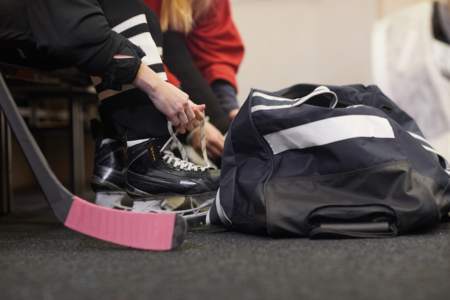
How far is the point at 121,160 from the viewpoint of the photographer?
84 centimetres

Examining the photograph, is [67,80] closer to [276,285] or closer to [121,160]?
[121,160]

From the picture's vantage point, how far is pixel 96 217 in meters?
0.58

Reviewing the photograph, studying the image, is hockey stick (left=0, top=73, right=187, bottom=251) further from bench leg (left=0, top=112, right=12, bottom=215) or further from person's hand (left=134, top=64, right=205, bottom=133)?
bench leg (left=0, top=112, right=12, bottom=215)

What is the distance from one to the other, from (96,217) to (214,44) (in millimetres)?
715

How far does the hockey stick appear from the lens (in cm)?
57

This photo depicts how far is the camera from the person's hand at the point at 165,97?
72 cm

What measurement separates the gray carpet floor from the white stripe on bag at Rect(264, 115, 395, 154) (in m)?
0.14

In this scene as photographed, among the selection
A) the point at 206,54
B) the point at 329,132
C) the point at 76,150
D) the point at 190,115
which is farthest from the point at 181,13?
the point at 76,150

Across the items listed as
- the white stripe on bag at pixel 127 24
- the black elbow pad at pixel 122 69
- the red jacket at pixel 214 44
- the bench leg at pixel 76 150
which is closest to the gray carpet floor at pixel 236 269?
the black elbow pad at pixel 122 69

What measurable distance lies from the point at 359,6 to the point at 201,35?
901 mm

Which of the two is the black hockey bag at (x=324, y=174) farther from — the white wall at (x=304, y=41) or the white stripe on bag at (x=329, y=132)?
the white wall at (x=304, y=41)

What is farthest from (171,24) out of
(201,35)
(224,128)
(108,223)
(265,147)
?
(108,223)

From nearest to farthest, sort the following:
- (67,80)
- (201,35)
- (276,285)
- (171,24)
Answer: (276,285) → (171,24) → (201,35) → (67,80)

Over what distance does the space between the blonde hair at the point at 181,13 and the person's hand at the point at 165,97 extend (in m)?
0.32
